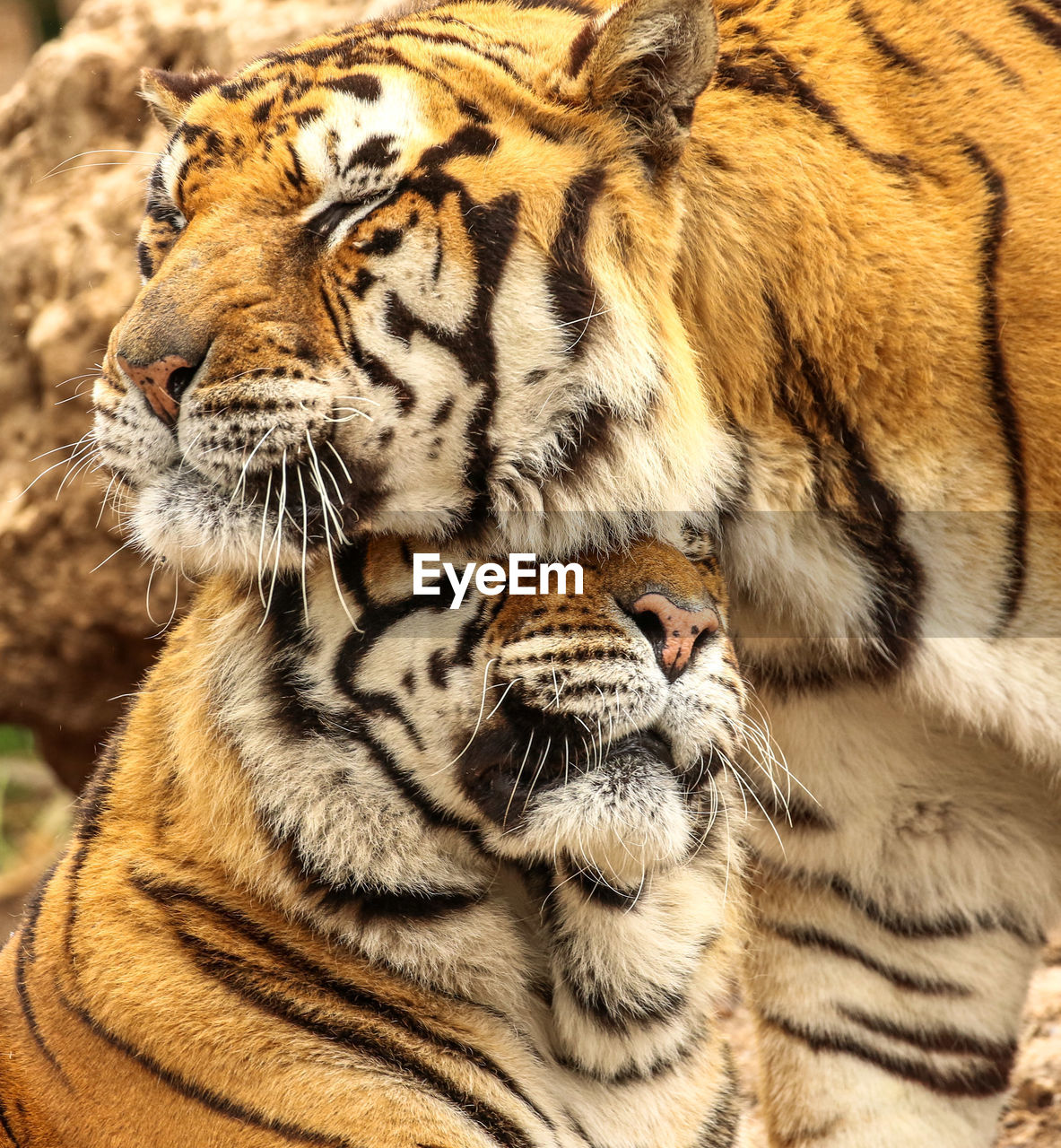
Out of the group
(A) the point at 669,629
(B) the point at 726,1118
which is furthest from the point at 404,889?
(B) the point at 726,1118

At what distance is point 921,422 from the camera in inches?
67.7

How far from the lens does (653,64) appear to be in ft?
5.28

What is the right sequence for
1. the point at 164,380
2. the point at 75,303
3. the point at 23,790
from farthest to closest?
the point at 23,790
the point at 75,303
the point at 164,380

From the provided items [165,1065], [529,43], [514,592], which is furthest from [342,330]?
[165,1065]

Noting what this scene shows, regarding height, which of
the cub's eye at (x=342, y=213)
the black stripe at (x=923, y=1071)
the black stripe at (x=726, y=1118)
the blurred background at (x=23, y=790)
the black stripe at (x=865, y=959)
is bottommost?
the blurred background at (x=23, y=790)

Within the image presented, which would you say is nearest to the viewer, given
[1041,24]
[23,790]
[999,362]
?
[999,362]

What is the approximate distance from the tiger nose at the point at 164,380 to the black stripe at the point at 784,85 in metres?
0.73

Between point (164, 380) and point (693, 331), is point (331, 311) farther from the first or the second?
point (693, 331)

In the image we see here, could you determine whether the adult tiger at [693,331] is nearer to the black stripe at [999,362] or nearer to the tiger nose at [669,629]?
the black stripe at [999,362]

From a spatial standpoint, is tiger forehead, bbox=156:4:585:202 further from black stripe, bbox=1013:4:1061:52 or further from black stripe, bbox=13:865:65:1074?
black stripe, bbox=13:865:65:1074

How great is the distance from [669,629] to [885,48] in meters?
0.80

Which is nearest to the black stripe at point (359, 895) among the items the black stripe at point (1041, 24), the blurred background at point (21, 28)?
the black stripe at point (1041, 24)

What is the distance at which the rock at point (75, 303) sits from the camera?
3576 mm

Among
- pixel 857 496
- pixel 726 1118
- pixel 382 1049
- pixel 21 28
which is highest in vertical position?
pixel 857 496
